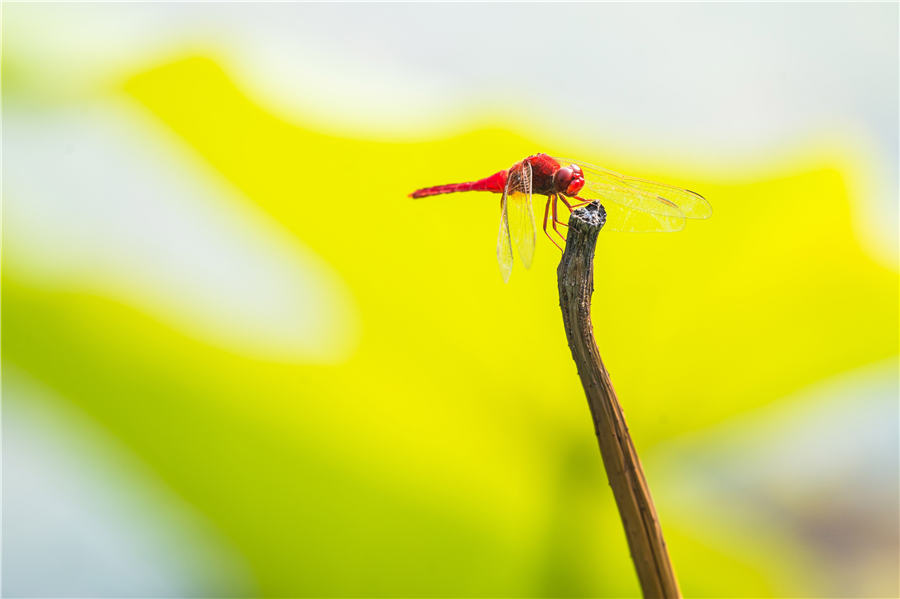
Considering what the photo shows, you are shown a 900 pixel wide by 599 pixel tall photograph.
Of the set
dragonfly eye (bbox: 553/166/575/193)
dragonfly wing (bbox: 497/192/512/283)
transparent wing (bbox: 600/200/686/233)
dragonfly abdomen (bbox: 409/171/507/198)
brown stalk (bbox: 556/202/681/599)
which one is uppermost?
dragonfly abdomen (bbox: 409/171/507/198)

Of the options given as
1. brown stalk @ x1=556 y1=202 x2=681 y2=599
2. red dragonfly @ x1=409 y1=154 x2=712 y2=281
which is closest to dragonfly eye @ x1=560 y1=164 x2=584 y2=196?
red dragonfly @ x1=409 y1=154 x2=712 y2=281

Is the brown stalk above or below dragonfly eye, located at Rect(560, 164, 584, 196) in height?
below

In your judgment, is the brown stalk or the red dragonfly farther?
the red dragonfly

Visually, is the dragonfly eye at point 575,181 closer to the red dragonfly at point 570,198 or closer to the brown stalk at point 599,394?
the red dragonfly at point 570,198

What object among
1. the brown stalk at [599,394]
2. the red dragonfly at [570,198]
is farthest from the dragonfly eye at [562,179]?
the brown stalk at [599,394]

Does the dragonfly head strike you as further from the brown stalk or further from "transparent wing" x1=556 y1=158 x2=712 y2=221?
the brown stalk

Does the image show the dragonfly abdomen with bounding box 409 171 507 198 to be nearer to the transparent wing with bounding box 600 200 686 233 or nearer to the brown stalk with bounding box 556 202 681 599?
the transparent wing with bounding box 600 200 686 233

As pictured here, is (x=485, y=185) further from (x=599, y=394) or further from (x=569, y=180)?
(x=599, y=394)
